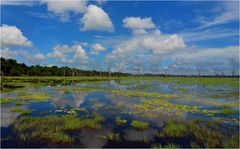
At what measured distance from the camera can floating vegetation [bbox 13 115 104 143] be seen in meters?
10.8

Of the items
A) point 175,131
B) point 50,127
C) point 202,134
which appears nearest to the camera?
point 202,134

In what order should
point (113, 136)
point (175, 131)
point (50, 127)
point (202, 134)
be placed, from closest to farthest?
point (113, 136) < point (202, 134) < point (175, 131) < point (50, 127)

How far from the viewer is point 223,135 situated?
11570 mm

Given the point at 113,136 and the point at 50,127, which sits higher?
the point at 50,127

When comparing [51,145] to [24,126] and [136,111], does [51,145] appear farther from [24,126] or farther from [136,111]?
[136,111]

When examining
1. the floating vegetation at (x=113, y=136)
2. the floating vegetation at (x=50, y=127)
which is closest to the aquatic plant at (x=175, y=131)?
the floating vegetation at (x=113, y=136)

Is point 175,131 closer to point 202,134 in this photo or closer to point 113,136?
point 202,134

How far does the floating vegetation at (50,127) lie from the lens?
10781 millimetres

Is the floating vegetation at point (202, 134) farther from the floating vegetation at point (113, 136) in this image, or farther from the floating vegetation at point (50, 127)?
the floating vegetation at point (50, 127)

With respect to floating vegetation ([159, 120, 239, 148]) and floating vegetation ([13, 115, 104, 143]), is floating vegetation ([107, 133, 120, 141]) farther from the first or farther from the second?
floating vegetation ([159, 120, 239, 148])

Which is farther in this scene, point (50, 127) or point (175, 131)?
point (50, 127)

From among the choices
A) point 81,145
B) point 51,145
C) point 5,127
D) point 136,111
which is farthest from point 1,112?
point 136,111

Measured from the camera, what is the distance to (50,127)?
495 inches

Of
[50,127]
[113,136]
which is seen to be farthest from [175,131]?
[50,127]
